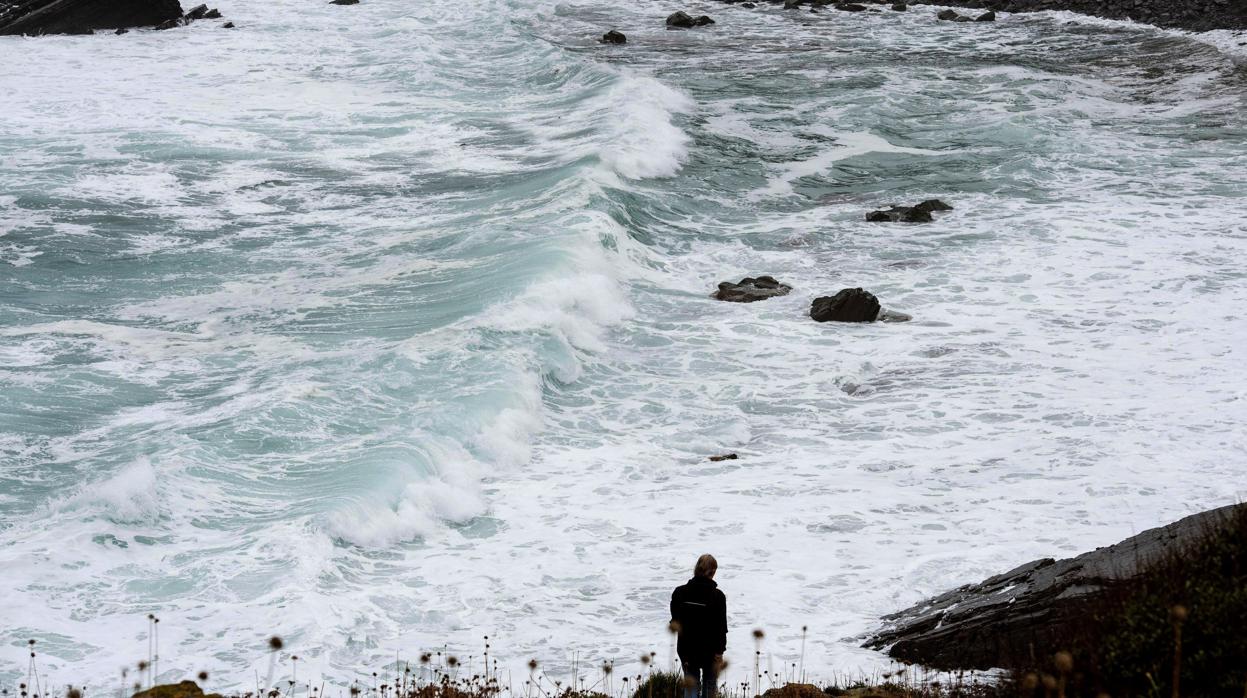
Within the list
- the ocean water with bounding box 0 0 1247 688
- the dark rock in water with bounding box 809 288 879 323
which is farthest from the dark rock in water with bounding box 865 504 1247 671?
the dark rock in water with bounding box 809 288 879 323

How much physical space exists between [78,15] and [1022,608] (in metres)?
50.5

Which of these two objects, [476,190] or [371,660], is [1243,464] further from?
[476,190]

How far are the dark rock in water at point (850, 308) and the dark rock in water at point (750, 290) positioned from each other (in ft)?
4.69

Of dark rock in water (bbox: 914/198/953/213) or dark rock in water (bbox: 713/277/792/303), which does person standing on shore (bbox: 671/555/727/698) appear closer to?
dark rock in water (bbox: 713/277/792/303)

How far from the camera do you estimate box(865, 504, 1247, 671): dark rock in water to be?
8.26 metres

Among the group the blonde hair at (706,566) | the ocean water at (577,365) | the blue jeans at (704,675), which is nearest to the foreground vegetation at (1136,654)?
the blue jeans at (704,675)

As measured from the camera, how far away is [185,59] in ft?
144

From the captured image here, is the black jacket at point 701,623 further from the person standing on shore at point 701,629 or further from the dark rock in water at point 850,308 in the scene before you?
the dark rock in water at point 850,308

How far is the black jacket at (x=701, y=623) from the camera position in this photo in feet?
25.8

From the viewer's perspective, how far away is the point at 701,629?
7859 millimetres

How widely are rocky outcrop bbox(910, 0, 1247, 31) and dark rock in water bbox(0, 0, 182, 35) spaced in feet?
117

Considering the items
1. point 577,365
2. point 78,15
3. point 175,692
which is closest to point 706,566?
point 175,692

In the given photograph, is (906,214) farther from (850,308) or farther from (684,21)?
(684,21)

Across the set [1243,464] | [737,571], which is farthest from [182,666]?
[1243,464]
